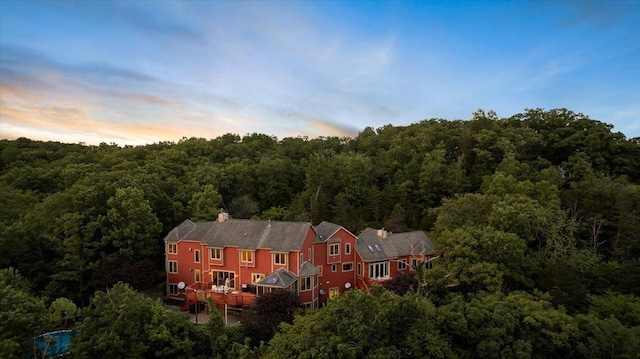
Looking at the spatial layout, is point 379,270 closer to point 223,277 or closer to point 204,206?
point 223,277

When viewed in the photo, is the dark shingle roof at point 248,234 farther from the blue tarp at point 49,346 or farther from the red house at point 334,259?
the blue tarp at point 49,346

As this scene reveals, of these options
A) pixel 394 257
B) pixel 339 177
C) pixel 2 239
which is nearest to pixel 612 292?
pixel 394 257

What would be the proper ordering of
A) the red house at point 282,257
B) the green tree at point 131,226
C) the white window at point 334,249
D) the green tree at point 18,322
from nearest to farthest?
the green tree at point 18,322 → the red house at point 282,257 → the green tree at point 131,226 → the white window at point 334,249

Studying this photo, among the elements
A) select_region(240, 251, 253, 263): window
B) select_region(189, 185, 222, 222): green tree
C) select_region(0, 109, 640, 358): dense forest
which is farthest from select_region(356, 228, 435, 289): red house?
select_region(189, 185, 222, 222): green tree

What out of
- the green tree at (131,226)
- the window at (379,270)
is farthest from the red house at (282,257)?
the green tree at (131,226)

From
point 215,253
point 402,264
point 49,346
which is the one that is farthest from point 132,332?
point 402,264

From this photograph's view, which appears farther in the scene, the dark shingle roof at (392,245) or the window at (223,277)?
the dark shingle roof at (392,245)

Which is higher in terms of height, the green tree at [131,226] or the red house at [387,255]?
the green tree at [131,226]
